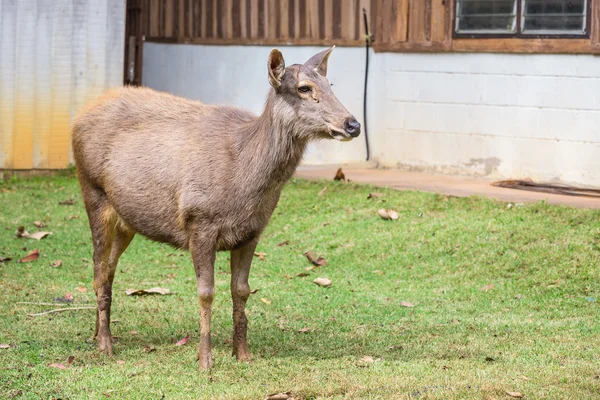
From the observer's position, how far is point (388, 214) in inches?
461

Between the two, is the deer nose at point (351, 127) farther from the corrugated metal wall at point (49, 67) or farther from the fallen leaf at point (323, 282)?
the corrugated metal wall at point (49, 67)

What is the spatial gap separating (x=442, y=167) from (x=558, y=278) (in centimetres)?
508

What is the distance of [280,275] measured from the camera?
33.5ft

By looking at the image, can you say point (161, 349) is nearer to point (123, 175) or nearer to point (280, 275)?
point (123, 175)

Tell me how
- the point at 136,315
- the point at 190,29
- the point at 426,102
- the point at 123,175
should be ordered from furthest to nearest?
the point at 190,29 → the point at 426,102 → the point at 136,315 → the point at 123,175

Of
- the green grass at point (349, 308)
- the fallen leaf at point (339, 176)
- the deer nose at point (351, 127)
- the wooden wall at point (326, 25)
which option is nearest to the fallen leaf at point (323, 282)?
the green grass at point (349, 308)

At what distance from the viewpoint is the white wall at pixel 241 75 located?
50.6 ft

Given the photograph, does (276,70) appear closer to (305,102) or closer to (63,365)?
(305,102)

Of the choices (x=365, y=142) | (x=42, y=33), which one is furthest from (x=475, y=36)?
(x=42, y=33)

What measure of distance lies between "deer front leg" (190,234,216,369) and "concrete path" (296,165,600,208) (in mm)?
5786

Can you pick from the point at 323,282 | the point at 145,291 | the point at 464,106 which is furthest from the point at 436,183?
the point at 145,291

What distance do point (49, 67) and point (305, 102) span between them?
9.11 meters

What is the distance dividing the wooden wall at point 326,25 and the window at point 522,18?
5.1 inches

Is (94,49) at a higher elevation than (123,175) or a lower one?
higher
